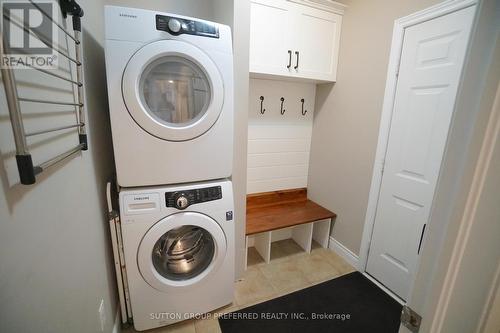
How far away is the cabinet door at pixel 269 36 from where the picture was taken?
171 centimetres

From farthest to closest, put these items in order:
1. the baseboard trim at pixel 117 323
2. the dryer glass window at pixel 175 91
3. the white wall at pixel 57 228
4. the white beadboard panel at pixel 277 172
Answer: the white beadboard panel at pixel 277 172, the baseboard trim at pixel 117 323, the dryer glass window at pixel 175 91, the white wall at pixel 57 228

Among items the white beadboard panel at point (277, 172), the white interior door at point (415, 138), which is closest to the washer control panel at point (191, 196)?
the white beadboard panel at point (277, 172)

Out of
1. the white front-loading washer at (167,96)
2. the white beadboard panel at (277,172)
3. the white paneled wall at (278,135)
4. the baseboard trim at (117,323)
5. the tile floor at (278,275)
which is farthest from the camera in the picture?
the white beadboard panel at (277,172)

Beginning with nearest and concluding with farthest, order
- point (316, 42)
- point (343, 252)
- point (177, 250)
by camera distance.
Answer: point (177, 250), point (316, 42), point (343, 252)

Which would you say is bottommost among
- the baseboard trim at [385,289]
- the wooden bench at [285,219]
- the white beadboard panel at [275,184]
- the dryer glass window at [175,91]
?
the baseboard trim at [385,289]

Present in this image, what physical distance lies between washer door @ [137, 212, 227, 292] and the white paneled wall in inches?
36.4

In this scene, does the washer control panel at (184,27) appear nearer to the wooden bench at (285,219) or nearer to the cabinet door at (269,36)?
the cabinet door at (269,36)

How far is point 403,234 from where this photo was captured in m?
1.67

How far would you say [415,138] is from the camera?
1.54 metres

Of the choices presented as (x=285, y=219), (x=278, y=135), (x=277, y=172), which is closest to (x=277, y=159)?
(x=277, y=172)

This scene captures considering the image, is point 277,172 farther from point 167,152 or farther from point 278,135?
point 167,152

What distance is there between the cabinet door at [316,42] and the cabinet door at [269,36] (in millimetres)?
101

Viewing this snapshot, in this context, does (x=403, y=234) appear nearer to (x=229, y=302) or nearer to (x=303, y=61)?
(x=229, y=302)

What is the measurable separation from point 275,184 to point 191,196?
1.29 metres
